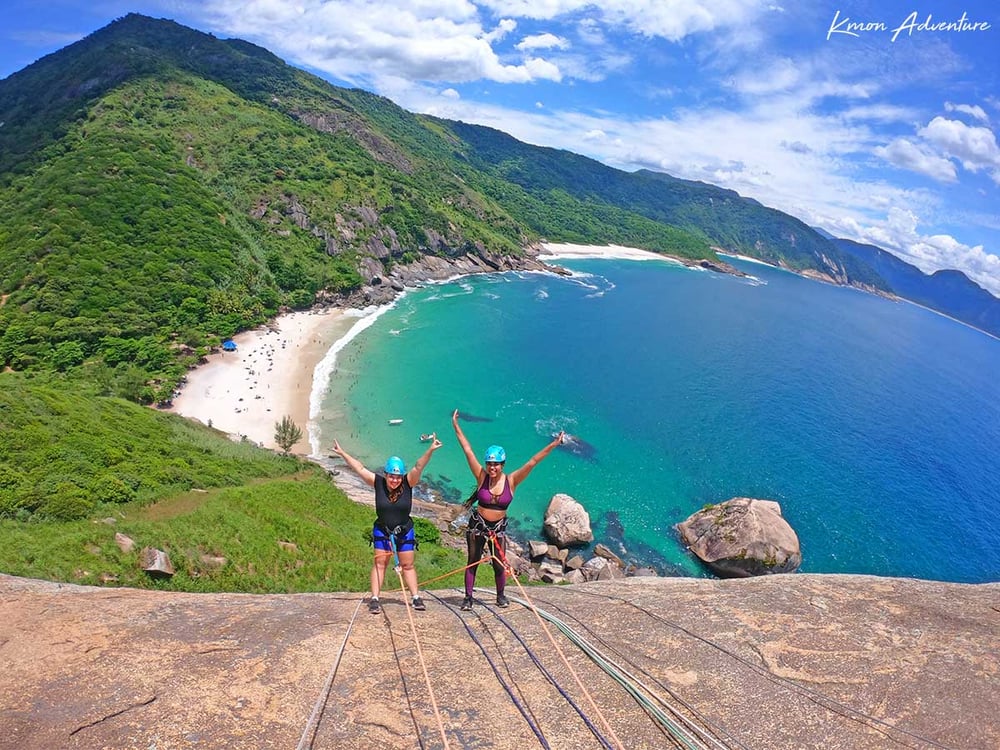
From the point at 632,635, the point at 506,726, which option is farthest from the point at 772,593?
the point at 506,726

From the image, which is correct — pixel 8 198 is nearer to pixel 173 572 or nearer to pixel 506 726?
pixel 173 572

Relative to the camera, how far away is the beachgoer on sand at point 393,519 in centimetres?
Answer: 815

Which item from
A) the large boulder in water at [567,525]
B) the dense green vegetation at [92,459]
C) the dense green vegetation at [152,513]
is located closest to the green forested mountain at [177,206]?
the dense green vegetation at [92,459]

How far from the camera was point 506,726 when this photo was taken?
602 centimetres

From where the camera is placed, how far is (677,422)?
59.1 metres

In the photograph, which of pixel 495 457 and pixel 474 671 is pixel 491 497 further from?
pixel 474 671

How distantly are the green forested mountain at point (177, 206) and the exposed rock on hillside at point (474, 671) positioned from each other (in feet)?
152

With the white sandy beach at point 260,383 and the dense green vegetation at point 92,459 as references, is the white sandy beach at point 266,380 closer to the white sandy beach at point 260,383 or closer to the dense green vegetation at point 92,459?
the white sandy beach at point 260,383

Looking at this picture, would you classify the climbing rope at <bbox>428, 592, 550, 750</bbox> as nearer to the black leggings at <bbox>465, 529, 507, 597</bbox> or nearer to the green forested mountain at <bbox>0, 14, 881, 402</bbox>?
the black leggings at <bbox>465, 529, 507, 597</bbox>

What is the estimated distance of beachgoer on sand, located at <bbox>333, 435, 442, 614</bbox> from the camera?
8148 mm

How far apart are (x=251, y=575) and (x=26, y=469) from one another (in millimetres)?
10942

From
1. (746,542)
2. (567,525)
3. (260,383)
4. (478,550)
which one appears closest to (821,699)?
(478,550)

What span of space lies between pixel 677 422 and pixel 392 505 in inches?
2210

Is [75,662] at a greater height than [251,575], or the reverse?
[75,662]
